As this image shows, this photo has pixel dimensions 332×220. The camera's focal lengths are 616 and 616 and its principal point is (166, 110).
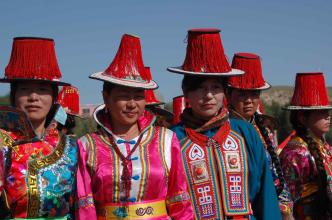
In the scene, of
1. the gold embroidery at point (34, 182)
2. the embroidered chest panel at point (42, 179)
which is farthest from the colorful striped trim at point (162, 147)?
the gold embroidery at point (34, 182)

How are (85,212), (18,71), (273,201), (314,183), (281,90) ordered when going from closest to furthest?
(85,212)
(18,71)
(273,201)
(314,183)
(281,90)

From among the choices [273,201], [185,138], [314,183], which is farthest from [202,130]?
[314,183]

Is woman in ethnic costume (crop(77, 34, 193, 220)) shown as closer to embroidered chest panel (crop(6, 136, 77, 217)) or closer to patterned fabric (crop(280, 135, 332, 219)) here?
embroidered chest panel (crop(6, 136, 77, 217))

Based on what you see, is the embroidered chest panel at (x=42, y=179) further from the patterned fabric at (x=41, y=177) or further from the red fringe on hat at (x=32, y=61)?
the red fringe on hat at (x=32, y=61)

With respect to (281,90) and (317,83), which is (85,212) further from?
(281,90)

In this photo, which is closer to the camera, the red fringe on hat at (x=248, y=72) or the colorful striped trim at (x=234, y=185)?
the colorful striped trim at (x=234, y=185)

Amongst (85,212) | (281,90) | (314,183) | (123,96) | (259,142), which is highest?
(123,96)

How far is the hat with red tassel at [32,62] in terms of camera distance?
473 cm

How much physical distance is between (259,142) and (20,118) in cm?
196

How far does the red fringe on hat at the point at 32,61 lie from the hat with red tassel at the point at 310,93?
10.3 ft

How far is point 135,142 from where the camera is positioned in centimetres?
457

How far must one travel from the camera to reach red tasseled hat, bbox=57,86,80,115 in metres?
9.16

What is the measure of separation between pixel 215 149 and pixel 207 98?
0.43 m

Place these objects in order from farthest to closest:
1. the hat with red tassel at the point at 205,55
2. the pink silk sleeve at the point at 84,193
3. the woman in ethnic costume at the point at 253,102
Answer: the woman in ethnic costume at the point at 253,102
the hat with red tassel at the point at 205,55
the pink silk sleeve at the point at 84,193
